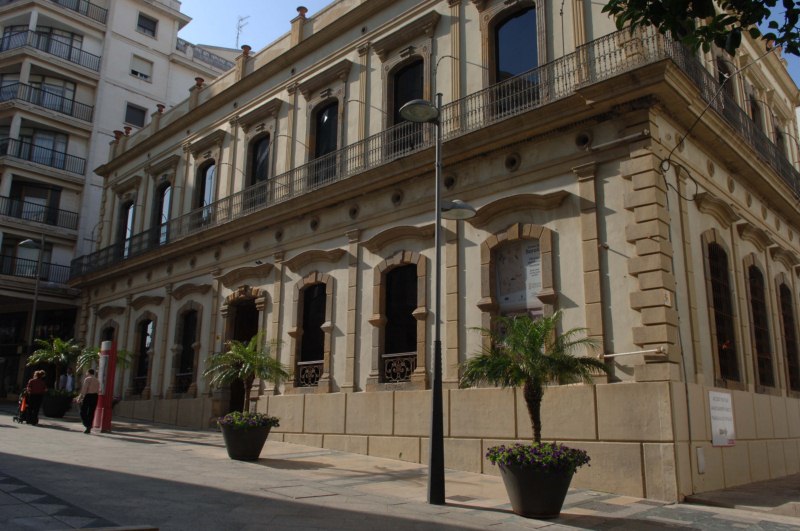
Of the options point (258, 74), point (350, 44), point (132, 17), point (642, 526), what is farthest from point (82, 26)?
point (642, 526)

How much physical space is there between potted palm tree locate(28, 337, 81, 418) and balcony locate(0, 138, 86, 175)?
428 inches

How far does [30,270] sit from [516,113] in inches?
1031

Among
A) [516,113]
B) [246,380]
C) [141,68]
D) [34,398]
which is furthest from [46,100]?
[516,113]

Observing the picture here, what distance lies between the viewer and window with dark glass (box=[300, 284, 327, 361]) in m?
17.8

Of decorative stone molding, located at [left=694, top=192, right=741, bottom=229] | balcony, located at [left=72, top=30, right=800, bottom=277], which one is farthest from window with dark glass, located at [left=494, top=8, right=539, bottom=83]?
decorative stone molding, located at [left=694, top=192, right=741, bottom=229]

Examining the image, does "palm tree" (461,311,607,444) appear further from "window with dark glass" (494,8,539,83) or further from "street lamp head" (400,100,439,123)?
"window with dark glass" (494,8,539,83)

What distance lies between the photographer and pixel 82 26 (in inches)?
1373

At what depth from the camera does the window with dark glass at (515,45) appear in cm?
1504

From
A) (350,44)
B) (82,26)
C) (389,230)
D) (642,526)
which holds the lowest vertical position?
(642,526)

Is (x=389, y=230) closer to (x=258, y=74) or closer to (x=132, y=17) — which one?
(x=258, y=74)

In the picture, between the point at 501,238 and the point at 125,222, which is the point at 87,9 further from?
the point at 501,238

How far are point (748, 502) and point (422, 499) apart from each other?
4703 millimetres

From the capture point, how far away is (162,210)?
2616 cm

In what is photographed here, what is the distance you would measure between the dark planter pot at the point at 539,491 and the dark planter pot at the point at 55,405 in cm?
1692
